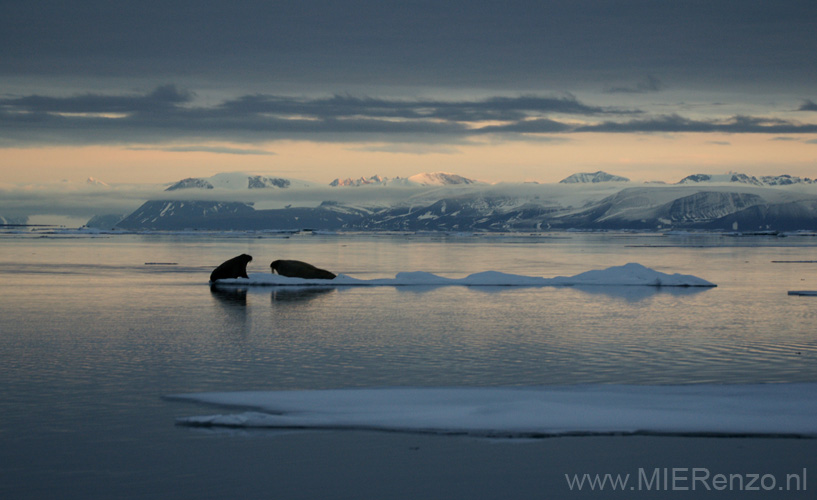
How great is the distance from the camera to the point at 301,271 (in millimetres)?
43188

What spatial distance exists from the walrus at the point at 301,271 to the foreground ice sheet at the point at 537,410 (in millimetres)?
27309

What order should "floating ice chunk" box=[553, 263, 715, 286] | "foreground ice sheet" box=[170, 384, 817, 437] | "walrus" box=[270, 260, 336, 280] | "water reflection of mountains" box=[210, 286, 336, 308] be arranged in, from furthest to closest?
"walrus" box=[270, 260, 336, 280] → "floating ice chunk" box=[553, 263, 715, 286] → "water reflection of mountains" box=[210, 286, 336, 308] → "foreground ice sheet" box=[170, 384, 817, 437]

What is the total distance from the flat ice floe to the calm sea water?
2.23 m

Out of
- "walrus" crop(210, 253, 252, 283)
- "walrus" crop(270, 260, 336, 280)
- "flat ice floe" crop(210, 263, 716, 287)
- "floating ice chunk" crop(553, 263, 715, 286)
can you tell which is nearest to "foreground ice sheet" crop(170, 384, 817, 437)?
"floating ice chunk" crop(553, 263, 715, 286)

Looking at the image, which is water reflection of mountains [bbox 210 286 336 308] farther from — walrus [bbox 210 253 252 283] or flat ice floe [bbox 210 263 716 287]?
walrus [bbox 210 253 252 283]

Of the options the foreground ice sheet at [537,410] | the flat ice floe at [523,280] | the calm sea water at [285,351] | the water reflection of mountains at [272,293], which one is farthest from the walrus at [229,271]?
the foreground ice sheet at [537,410]

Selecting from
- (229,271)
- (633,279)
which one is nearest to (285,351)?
(229,271)

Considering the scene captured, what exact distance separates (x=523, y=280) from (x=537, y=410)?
27126 mm

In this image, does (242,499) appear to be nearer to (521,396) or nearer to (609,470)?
(609,470)

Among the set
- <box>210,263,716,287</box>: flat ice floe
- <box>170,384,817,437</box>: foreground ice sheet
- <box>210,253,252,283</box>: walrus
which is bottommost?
<box>170,384,817,437</box>: foreground ice sheet

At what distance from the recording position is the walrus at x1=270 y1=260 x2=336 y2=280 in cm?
4247

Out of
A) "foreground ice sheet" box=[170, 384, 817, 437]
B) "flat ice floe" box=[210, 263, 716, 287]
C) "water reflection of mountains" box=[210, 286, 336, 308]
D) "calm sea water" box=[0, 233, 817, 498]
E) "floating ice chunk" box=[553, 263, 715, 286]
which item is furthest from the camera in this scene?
"flat ice floe" box=[210, 263, 716, 287]

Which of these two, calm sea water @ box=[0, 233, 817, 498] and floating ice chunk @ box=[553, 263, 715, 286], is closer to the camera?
calm sea water @ box=[0, 233, 817, 498]

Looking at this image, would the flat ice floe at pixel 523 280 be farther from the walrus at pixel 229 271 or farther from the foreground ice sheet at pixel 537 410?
the foreground ice sheet at pixel 537 410
